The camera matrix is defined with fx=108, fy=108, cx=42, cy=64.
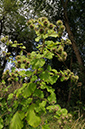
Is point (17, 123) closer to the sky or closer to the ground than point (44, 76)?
closer to the ground

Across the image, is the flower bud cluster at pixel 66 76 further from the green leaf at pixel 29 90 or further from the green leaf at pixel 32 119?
the green leaf at pixel 32 119

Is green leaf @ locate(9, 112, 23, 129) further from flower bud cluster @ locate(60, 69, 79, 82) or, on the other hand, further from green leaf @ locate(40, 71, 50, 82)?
flower bud cluster @ locate(60, 69, 79, 82)

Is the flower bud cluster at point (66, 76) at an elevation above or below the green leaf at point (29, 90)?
above

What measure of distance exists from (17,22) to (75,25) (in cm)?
478

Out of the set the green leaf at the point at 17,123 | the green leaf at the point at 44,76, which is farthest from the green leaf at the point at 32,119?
the green leaf at the point at 44,76

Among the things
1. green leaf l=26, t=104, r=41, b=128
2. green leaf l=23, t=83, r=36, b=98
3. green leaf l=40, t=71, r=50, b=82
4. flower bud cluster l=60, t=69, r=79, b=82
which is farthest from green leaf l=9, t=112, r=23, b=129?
flower bud cluster l=60, t=69, r=79, b=82

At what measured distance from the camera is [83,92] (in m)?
4.84

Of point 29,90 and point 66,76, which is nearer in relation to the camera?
point 29,90

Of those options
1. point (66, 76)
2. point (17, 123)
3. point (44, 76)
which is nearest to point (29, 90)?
point (44, 76)

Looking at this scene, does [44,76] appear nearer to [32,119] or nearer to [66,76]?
[32,119]

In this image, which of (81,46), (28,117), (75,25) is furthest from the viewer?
(75,25)

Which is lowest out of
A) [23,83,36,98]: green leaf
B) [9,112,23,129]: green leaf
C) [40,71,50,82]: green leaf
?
[9,112,23,129]: green leaf

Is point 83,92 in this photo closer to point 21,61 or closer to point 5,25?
point 21,61

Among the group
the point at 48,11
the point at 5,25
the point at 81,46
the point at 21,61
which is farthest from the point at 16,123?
the point at 5,25
